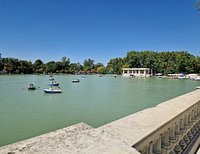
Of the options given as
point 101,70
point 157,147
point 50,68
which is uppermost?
point 50,68

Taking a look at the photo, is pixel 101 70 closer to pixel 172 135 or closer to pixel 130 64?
pixel 130 64

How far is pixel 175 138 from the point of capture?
9.21 feet

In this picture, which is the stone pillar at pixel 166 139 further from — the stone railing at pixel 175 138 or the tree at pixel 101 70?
the tree at pixel 101 70

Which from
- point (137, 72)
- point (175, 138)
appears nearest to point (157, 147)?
point (175, 138)

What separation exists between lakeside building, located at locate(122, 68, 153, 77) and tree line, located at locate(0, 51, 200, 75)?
2.24m

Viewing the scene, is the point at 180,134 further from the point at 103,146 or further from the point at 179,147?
the point at 103,146

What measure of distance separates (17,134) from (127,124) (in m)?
9.06

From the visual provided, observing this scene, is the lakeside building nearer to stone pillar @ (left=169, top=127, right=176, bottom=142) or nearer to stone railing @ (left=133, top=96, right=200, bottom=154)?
stone railing @ (left=133, top=96, right=200, bottom=154)

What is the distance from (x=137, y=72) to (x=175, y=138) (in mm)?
90027

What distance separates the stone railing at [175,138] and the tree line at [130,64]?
80432 mm

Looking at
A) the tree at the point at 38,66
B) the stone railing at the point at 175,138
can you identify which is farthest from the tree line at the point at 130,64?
the stone railing at the point at 175,138

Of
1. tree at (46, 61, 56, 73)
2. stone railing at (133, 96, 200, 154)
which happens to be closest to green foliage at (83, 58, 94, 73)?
tree at (46, 61, 56, 73)

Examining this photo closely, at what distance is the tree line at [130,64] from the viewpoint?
79.9 meters

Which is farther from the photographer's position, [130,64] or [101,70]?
[101,70]
